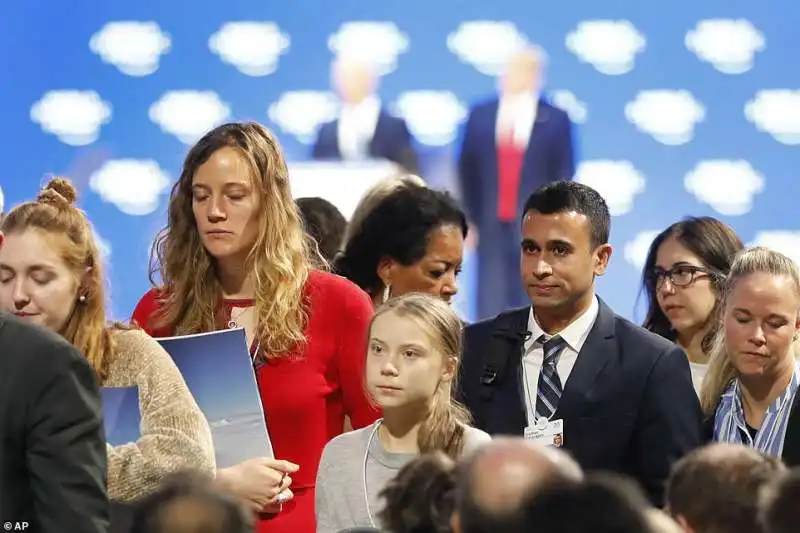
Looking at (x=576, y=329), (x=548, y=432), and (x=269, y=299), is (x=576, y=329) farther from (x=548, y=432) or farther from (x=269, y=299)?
(x=269, y=299)

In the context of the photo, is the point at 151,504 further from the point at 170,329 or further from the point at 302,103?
the point at 302,103

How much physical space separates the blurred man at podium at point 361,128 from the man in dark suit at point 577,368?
9.57 ft

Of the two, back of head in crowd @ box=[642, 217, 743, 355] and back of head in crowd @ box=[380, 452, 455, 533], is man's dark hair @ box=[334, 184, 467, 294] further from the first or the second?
back of head in crowd @ box=[380, 452, 455, 533]

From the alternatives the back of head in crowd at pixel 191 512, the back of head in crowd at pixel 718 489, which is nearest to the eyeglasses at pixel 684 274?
the back of head in crowd at pixel 718 489

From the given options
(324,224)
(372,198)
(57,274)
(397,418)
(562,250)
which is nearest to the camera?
(57,274)

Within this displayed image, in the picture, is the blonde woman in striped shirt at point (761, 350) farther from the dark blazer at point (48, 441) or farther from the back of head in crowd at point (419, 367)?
the dark blazer at point (48, 441)

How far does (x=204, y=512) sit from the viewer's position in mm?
1891

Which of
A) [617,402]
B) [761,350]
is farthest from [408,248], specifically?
[761,350]

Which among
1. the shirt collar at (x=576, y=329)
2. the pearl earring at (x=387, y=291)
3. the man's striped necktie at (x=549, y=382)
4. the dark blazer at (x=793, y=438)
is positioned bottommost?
the dark blazer at (x=793, y=438)

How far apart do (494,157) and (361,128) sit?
61 centimetres

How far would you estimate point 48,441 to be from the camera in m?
2.38

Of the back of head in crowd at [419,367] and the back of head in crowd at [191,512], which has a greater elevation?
the back of head in crowd at [419,367]

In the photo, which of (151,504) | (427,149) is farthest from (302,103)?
(151,504)

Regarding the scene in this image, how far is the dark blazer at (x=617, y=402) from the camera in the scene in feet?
11.4
